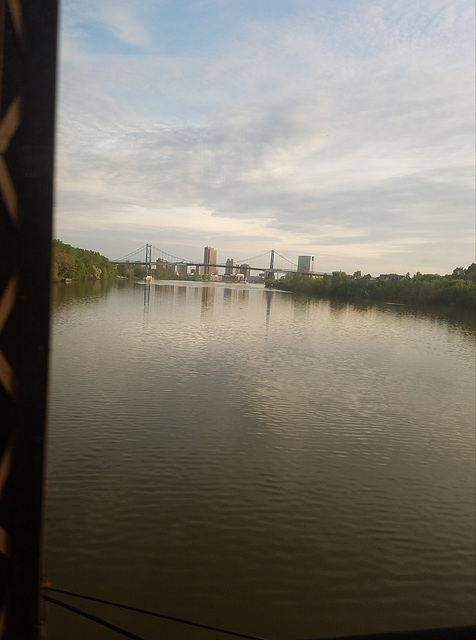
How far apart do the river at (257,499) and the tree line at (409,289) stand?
30.6 metres

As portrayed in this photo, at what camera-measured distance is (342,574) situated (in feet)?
12.8

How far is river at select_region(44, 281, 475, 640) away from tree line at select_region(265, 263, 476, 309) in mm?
30578

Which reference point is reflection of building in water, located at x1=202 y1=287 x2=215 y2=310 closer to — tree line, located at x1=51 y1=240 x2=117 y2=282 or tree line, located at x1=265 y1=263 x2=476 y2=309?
tree line, located at x1=51 y1=240 x2=117 y2=282

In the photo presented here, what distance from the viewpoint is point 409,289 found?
4475cm

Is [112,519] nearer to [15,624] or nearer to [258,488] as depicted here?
[258,488]

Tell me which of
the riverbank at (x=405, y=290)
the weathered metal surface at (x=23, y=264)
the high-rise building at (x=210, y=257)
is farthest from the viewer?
the high-rise building at (x=210, y=257)

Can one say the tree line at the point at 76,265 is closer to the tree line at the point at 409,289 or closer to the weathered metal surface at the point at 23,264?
the tree line at the point at 409,289

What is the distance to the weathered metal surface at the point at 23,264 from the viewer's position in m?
1.23

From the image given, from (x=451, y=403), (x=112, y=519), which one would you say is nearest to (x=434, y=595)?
(x=112, y=519)

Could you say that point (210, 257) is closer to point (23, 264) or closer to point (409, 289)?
point (409, 289)

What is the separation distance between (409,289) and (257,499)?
43109 millimetres

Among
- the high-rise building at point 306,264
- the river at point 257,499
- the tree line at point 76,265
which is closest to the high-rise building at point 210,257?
the high-rise building at point 306,264

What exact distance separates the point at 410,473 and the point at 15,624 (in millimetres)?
5388

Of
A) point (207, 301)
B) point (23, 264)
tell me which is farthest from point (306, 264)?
point (23, 264)
